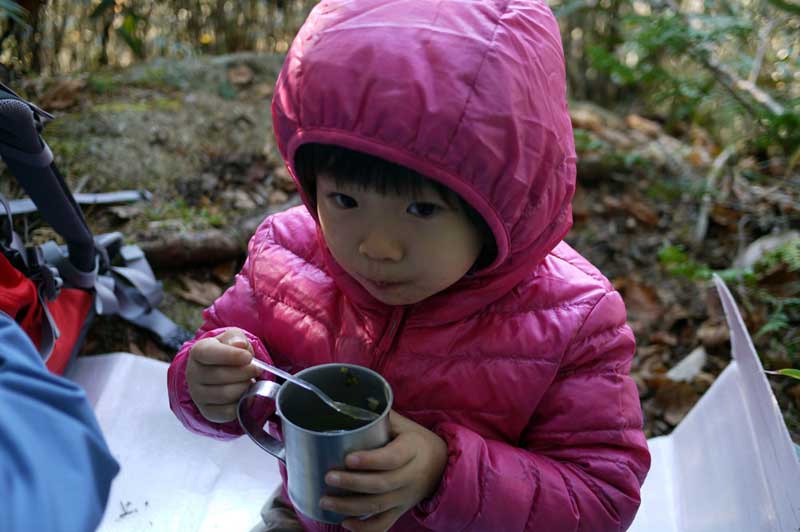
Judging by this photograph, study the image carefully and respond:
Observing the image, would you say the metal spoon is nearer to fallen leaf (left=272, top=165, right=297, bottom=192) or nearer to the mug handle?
the mug handle

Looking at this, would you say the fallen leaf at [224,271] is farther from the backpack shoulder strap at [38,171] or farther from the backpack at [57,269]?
the backpack shoulder strap at [38,171]

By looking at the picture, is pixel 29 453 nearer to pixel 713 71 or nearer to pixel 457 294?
pixel 457 294

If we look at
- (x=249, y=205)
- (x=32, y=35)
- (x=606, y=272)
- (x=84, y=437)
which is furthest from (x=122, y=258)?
(x=606, y=272)

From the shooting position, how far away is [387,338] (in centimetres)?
116

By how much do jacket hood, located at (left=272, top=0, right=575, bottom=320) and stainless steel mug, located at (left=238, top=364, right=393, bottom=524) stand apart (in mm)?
290

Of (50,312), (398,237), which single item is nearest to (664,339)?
(398,237)

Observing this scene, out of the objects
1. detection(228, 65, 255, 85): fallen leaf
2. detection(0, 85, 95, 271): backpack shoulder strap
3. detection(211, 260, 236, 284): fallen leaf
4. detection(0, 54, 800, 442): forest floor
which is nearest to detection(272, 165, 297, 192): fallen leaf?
detection(0, 54, 800, 442): forest floor

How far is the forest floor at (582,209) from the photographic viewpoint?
79.0 inches

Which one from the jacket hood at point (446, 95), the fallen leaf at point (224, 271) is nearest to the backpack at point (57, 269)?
the fallen leaf at point (224, 271)

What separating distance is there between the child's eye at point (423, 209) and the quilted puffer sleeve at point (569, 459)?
13.0 inches

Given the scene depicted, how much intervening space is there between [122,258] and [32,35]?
1.04 metres

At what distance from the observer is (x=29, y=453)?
2.18 ft

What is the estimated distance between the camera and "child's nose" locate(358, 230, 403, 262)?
3.17 feet

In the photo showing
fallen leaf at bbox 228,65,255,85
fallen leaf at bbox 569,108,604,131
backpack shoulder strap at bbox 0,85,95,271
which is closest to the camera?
backpack shoulder strap at bbox 0,85,95,271
